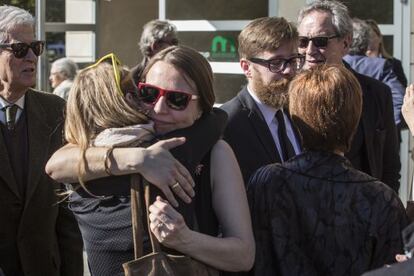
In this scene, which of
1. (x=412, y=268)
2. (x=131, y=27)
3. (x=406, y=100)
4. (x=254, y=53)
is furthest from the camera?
(x=131, y=27)

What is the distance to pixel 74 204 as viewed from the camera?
107 inches

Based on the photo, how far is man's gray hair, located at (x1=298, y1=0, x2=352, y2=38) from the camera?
440 centimetres

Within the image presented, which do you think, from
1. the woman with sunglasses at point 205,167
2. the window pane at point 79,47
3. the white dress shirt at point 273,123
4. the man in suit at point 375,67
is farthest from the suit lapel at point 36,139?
the window pane at point 79,47

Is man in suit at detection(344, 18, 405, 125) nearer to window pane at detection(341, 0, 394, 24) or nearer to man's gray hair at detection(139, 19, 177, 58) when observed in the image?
window pane at detection(341, 0, 394, 24)

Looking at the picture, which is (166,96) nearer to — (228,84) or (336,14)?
(336,14)

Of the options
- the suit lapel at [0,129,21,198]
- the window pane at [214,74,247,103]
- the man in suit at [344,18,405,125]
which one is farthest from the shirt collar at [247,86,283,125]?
the window pane at [214,74,247,103]

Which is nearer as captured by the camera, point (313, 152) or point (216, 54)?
point (313, 152)

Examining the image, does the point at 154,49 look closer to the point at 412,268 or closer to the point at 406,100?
the point at 406,100

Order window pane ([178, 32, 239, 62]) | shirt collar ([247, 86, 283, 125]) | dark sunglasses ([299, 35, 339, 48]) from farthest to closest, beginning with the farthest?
window pane ([178, 32, 239, 62])
dark sunglasses ([299, 35, 339, 48])
shirt collar ([247, 86, 283, 125])

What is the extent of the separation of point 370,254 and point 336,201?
211 mm

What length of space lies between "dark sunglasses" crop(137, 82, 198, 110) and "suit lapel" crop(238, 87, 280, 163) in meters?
0.82

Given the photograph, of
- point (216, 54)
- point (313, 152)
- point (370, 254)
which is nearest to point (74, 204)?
point (313, 152)

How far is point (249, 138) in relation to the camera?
136 inches

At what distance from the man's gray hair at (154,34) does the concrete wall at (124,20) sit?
3.60 m
